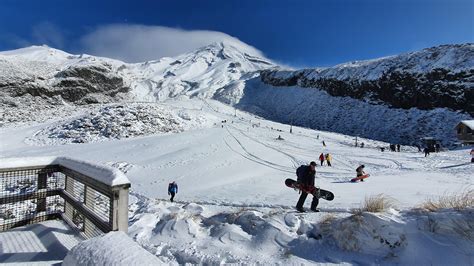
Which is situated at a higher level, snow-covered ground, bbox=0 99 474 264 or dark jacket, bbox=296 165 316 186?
dark jacket, bbox=296 165 316 186

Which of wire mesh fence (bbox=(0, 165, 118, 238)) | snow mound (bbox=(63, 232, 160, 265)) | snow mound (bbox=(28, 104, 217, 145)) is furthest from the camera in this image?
snow mound (bbox=(28, 104, 217, 145))

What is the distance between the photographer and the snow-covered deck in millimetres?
4254

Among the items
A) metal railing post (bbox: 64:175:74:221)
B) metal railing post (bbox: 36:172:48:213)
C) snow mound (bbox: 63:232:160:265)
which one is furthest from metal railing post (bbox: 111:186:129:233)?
metal railing post (bbox: 36:172:48:213)

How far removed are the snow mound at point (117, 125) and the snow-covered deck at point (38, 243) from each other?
37.7 metres

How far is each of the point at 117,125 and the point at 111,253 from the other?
43673 mm

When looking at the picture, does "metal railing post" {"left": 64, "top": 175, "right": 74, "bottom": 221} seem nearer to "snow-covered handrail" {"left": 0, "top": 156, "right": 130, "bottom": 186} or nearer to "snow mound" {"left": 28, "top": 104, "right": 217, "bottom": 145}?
"snow-covered handrail" {"left": 0, "top": 156, "right": 130, "bottom": 186}

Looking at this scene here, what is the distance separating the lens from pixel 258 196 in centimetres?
1645

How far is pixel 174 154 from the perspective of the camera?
102 ft

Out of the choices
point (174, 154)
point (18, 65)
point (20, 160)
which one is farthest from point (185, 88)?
point (20, 160)

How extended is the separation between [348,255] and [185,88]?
479ft

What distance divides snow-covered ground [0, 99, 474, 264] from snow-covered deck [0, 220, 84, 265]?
1.58m

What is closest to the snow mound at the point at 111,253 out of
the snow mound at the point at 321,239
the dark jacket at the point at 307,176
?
the snow mound at the point at 321,239

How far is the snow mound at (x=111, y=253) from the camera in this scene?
8.37 feet

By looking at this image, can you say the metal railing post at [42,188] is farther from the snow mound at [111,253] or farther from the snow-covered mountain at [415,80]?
the snow-covered mountain at [415,80]
